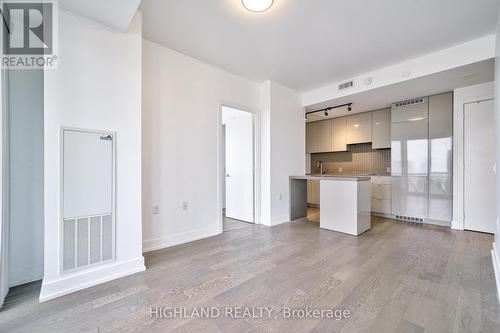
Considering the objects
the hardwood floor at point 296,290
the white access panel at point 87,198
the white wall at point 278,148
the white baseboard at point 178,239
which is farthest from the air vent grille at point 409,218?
the white access panel at point 87,198

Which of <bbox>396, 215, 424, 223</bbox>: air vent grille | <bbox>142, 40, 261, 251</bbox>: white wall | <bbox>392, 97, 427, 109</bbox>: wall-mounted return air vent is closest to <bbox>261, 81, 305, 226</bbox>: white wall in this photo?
<bbox>142, 40, 261, 251</bbox>: white wall

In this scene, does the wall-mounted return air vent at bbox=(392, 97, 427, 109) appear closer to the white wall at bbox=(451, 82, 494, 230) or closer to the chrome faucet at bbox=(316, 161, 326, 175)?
the white wall at bbox=(451, 82, 494, 230)

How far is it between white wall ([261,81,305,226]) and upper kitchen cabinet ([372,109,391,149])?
1888 millimetres

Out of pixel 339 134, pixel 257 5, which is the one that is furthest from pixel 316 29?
pixel 339 134

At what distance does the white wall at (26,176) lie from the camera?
73.4 inches

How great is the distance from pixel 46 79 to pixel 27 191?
3.39ft

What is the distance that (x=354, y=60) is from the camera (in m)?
3.07

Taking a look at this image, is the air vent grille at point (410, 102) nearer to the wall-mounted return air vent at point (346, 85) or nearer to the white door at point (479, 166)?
the white door at point (479, 166)

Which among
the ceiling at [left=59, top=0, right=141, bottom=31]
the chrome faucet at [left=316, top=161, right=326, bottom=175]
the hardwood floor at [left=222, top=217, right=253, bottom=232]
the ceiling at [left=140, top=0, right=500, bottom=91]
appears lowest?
the hardwood floor at [left=222, top=217, right=253, bottom=232]

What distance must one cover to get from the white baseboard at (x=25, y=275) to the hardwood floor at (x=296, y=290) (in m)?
0.10

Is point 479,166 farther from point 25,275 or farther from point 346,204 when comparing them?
point 25,275

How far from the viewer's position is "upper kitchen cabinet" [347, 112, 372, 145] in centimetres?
491

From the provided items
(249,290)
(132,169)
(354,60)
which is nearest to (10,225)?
(132,169)

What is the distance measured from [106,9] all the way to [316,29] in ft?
6.79
